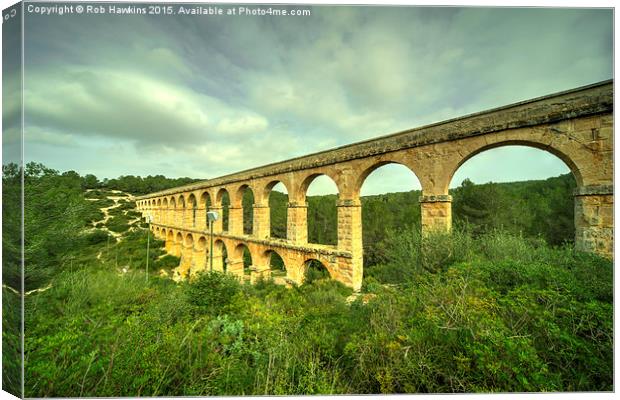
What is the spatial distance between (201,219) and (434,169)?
1550 cm

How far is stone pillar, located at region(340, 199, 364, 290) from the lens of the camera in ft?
25.8

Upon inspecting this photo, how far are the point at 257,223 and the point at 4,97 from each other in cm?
902

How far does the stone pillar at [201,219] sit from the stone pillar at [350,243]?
11932mm

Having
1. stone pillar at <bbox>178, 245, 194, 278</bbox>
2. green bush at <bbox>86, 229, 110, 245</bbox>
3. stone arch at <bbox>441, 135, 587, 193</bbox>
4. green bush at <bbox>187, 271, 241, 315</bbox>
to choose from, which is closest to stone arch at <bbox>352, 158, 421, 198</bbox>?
stone arch at <bbox>441, 135, 587, 193</bbox>

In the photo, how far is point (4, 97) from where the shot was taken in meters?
3.08

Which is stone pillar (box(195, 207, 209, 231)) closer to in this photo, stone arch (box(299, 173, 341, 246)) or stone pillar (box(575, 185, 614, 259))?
stone arch (box(299, 173, 341, 246))

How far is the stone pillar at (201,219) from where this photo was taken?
17045mm

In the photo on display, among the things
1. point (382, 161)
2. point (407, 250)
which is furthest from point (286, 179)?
point (407, 250)

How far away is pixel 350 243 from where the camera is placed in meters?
7.95

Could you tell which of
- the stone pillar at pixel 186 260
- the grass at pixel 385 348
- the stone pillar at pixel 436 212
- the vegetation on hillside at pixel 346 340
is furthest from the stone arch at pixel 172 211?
the stone pillar at pixel 436 212

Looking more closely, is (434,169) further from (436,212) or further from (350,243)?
(350,243)

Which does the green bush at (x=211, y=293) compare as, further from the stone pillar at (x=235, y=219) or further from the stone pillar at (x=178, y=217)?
the stone pillar at (x=178, y=217)

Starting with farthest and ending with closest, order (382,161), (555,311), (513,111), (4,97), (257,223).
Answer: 1. (257,223)
2. (382,161)
3. (513,111)
4. (4,97)
5. (555,311)

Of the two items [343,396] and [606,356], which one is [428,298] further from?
[606,356]
